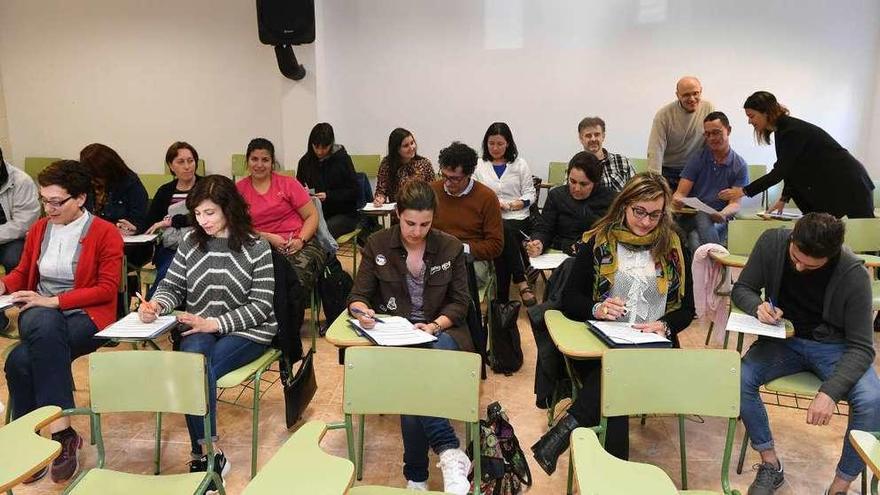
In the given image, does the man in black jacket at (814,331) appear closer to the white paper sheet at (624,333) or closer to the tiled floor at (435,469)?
the tiled floor at (435,469)

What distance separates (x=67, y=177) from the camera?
2703mm

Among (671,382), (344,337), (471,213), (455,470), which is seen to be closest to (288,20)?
(471,213)

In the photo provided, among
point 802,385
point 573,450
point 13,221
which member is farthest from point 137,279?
point 802,385

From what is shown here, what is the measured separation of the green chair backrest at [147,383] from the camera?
6.33ft

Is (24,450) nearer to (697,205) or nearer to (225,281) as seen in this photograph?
(225,281)

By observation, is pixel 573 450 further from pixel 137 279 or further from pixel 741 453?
pixel 137 279

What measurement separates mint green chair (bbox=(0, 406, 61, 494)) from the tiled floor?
0.79 meters

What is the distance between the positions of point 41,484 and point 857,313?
309 cm

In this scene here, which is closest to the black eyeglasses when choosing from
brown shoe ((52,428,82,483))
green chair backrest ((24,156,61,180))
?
brown shoe ((52,428,82,483))

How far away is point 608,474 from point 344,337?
1.12 meters

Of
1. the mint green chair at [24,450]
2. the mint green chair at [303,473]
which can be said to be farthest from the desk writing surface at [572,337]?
the mint green chair at [24,450]

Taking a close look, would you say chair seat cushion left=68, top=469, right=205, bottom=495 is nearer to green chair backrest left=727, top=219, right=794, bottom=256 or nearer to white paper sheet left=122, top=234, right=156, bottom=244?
white paper sheet left=122, top=234, right=156, bottom=244

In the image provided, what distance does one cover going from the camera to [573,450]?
1646mm

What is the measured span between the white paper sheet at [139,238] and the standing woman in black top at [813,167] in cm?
354
